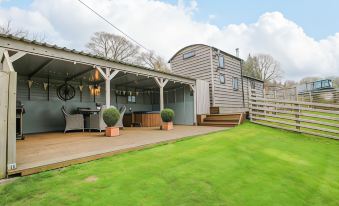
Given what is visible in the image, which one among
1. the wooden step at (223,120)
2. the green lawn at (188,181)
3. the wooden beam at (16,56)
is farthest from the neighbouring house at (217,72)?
the wooden beam at (16,56)

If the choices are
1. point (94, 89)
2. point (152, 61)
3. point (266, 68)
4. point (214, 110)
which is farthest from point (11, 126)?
point (266, 68)

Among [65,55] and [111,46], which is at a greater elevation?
[111,46]

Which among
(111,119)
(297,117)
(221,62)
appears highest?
(221,62)

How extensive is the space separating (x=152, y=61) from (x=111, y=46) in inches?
221

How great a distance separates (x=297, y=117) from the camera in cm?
660

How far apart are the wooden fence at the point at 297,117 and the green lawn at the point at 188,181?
2.49m

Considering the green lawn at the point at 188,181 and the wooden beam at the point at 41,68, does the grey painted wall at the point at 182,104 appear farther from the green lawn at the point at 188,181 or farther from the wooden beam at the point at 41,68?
the wooden beam at the point at 41,68

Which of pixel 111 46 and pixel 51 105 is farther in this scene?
pixel 111 46

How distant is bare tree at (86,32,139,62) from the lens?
60.6 feet

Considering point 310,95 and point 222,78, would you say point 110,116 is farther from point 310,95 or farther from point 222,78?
point 310,95

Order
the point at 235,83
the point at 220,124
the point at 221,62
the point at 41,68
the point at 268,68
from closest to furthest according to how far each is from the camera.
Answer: the point at 41,68 < the point at 220,124 < the point at 221,62 < the point at 235,83 < the point at 268,68

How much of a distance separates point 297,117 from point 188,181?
19.6 feet

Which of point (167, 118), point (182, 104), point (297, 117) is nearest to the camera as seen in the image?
point (297, 117)

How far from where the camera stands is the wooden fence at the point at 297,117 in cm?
591
